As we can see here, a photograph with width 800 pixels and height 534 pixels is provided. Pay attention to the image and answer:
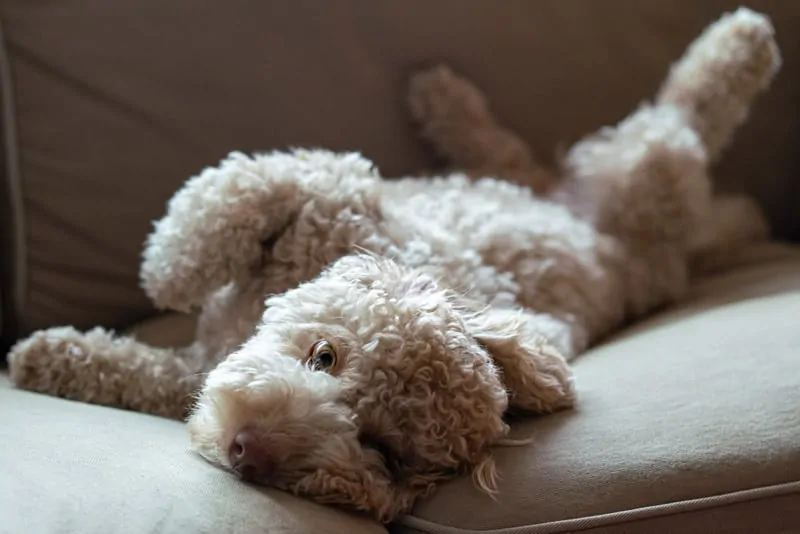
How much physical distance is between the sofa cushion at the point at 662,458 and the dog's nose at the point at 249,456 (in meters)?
0.21

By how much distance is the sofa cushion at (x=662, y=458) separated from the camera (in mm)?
1053

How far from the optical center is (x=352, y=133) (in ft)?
6.02

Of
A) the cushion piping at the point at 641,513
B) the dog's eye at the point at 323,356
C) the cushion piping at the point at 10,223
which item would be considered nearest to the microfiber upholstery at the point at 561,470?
the cushion piping at the point at 641,513

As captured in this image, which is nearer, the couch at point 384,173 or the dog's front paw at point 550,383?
the couch at point 384,173

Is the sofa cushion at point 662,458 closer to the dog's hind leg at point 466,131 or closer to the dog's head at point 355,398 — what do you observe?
the dog's head at point 355,398

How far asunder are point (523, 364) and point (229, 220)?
51 centimetres

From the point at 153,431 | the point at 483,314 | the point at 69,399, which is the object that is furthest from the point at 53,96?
the point at 483,314

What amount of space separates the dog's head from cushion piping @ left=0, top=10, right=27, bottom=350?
637 mm

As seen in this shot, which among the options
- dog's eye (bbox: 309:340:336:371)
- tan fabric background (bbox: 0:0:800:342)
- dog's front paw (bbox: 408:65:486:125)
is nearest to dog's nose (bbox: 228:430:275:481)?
dog's eye (bbox: 309:340:336:371)

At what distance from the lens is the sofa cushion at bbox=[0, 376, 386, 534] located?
36.2 inches

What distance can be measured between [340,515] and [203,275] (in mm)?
501

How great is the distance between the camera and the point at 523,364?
1168 mm

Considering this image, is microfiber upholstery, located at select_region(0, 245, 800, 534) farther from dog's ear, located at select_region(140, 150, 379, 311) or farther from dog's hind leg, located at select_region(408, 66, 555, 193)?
dog's hind leg, located at select_region(408, 66, 555, 193)

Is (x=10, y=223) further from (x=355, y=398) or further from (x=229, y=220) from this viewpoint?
(x=355, y=398)
